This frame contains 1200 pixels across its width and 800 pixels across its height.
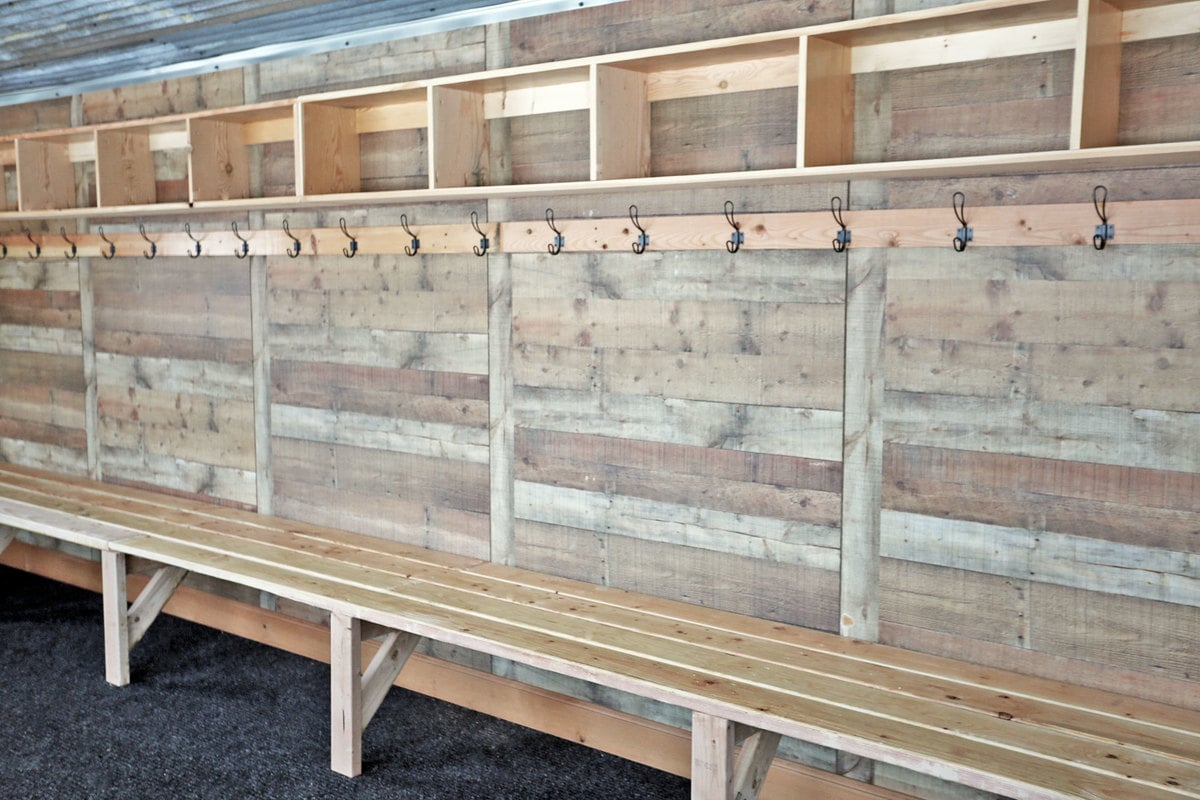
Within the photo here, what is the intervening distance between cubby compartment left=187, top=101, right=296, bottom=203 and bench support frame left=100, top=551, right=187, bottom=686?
4.20 ft

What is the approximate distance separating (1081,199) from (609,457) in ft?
4.71

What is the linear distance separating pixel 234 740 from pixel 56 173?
8.46 feet

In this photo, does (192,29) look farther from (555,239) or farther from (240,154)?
(555,239)

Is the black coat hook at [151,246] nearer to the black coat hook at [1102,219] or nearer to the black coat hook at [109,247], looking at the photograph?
the black coat hook at [109,247]

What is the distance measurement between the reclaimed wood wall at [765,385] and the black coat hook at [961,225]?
0.02 m

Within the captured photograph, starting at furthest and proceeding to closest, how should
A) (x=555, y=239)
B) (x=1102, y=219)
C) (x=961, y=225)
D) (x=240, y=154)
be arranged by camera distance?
(x=240, y=154), (x=555, y=239), (x=961, y=225), (x=1102, y=219)

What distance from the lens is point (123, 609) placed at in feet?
12.4

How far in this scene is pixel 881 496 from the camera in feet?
9.05

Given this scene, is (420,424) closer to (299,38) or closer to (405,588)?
(405,588)

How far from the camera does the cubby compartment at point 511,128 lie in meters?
3.20

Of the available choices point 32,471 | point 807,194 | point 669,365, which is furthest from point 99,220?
point 807,194

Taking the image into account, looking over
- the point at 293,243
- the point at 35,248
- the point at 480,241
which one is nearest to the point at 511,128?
the point at 480,241

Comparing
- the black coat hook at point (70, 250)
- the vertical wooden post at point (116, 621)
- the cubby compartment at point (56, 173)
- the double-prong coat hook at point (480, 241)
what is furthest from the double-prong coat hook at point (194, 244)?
the double-prong coat hook at point (480, 241)

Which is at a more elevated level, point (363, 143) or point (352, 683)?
point (363, 143)
